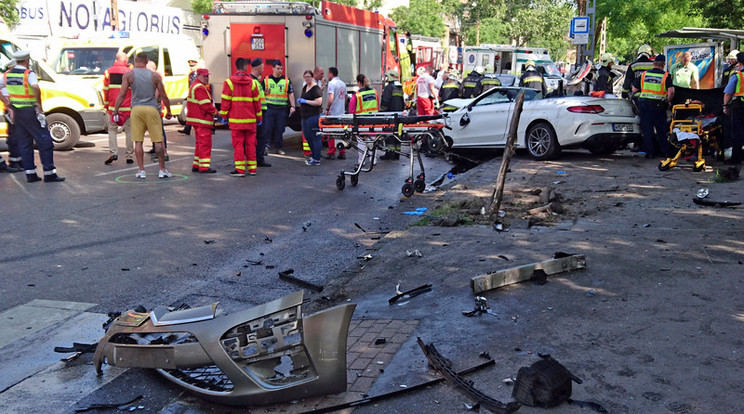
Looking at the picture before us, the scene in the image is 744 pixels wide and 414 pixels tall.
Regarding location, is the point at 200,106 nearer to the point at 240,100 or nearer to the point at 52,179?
the point at 240,100

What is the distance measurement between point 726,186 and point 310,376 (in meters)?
8.03

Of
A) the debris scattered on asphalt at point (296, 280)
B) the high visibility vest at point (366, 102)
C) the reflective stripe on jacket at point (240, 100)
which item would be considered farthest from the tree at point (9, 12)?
the debris scattered on asphalt at point (296, 280)

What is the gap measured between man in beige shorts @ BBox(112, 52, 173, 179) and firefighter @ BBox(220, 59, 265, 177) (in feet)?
3.48

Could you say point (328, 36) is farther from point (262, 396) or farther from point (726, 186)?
point (262, 396)

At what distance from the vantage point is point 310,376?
12.5 feet

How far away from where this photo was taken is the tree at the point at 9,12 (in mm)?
28688

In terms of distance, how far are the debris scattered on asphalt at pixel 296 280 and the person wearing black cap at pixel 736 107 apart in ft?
27.9

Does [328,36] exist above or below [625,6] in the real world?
below

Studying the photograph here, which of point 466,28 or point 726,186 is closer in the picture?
point 726,186

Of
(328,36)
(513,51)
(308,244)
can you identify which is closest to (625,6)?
(513,51)

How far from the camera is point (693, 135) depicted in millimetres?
11648

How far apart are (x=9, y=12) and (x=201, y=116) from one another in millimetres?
21640

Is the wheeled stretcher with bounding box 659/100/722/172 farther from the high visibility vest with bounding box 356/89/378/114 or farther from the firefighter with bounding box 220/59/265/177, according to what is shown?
the firefighter with bounding box 220/59/265/177

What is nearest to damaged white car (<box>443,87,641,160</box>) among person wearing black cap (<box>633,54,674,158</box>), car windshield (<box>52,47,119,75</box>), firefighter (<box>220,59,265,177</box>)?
person wearing black cap (<box>633,54,674,158</box>)
